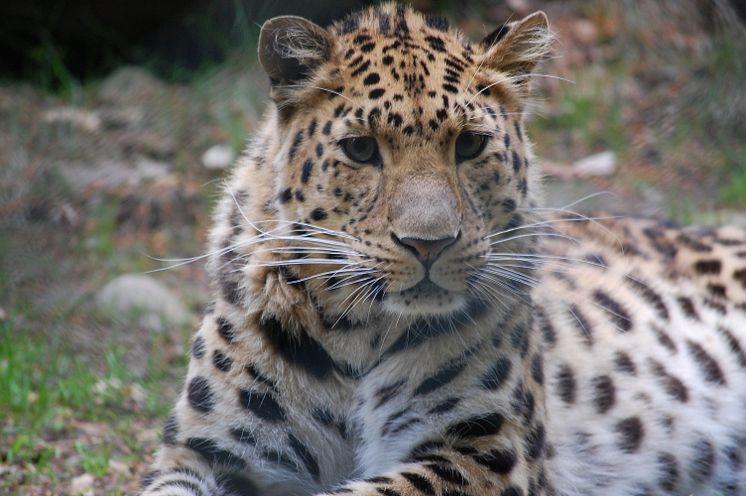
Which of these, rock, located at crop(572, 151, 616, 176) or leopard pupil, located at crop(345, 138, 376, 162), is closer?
leopard pupil, located at crop(345, 138, 376, 162)

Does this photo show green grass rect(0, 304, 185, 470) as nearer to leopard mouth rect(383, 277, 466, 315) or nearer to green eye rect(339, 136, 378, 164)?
leopard mouth rect(383, 277, 466, 315)

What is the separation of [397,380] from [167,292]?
170 inches

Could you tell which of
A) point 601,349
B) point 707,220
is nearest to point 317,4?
point 707,220

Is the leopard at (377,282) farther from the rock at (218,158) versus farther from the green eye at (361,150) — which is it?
the rock at (218,158)

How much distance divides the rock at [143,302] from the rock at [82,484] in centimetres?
248

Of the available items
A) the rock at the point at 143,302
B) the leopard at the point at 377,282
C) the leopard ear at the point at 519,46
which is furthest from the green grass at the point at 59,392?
the leopard ear at the point at 519,46

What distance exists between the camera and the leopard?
4.54m

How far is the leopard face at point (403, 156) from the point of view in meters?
4.46

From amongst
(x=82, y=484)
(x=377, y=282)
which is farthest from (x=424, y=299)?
(x=82, y=484)

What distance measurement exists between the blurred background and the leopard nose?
2885 mm

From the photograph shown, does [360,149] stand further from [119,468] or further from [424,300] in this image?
[119,468]

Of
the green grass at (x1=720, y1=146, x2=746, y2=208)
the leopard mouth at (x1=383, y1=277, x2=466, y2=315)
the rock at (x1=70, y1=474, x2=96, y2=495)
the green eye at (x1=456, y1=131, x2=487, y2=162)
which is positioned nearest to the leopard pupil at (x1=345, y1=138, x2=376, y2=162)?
the green eye at (x1=456, y1=131, x2=487, y2=162)

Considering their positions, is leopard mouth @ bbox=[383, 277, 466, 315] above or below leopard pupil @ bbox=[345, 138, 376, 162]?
below

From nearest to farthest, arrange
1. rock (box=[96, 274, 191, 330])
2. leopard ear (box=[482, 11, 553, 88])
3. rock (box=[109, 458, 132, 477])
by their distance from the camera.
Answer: leopard ear (box=[482, 11, 553, 88]) → rock (box=[109, 458, 132, 477]) → rock (box=[96, 274, 191, 330])
